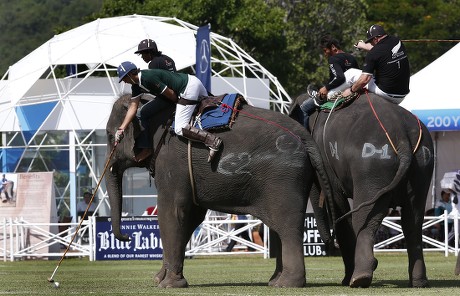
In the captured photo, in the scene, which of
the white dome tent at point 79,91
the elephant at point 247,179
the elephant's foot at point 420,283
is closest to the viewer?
the elephant's foot at point 420,283

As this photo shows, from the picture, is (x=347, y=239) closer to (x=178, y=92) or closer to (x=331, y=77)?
(x=331, y=77)

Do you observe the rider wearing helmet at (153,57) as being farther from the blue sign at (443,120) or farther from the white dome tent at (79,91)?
the white dome tent at (79,91)

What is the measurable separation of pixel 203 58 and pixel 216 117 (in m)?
16.7

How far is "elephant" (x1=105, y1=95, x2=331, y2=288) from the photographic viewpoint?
1576 cm

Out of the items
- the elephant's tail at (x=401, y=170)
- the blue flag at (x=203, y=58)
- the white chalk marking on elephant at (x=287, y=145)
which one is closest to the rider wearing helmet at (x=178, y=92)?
the white chalk marking on elephant at (x=287, y=145)

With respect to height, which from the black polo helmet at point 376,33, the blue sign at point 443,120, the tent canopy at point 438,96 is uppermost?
the tent canopy at point 438,96

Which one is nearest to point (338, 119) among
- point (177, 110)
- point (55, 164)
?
point (177, 110)

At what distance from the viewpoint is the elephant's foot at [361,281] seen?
15.0 m

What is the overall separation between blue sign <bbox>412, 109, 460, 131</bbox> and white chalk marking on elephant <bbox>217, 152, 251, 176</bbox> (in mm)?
15804

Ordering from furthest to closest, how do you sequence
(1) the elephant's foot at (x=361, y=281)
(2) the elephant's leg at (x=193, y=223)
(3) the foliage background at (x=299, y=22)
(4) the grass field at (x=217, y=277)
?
(3) the foliage background at (x=299, y=22) → (2) the elephant's leg at (x=193, y=223) → (1) the elephant's foot at (x=361, y=281) → (4) the grass field at (x=217, y=277)

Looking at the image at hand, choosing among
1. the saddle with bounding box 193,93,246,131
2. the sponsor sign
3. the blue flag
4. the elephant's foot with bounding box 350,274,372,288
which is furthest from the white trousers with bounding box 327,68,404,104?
→ the blue flag

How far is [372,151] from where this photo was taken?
1541cm

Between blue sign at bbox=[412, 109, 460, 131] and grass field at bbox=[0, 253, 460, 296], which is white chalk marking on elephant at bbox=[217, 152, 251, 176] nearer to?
grass field at bbox=[0, 253, 460, 296]

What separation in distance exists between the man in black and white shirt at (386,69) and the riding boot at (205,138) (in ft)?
6.01
